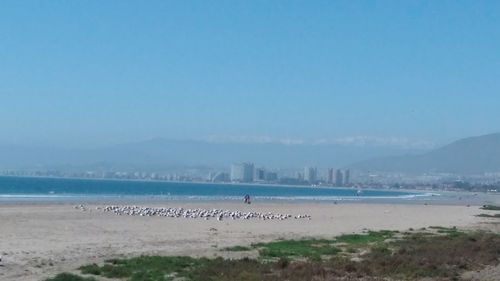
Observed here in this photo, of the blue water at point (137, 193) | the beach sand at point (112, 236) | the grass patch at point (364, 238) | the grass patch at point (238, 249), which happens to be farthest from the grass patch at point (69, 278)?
the blue water at point (137, 193)

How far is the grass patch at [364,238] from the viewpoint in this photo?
28.8 meters

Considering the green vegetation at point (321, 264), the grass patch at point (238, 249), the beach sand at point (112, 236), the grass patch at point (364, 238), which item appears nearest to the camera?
the green vegetation at point (321, 264)

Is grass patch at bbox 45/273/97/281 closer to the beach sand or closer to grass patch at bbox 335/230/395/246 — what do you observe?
the beach sand

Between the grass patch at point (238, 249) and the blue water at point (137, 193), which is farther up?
the blue water at point (137, 193)

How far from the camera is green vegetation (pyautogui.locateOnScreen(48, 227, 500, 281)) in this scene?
18359 mm

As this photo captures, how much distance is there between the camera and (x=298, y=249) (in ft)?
83.0

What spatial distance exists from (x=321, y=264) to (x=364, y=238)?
10.8 metres

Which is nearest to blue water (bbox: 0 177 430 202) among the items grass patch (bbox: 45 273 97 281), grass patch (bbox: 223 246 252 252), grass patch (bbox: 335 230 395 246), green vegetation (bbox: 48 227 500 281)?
grass patch (bbox: 335 230 395 246)

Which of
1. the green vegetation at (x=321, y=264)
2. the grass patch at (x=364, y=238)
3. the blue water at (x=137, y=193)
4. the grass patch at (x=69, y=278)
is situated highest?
the blue water at (x=137, y=193)

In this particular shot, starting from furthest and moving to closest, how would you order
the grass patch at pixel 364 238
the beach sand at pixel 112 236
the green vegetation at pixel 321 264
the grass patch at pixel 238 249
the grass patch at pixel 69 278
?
the grass patch at pixel 364 238 < the grass patch at pixel 238 249 < the beach sand at pixel 112 236 < the green vegetation at pixel 321 264 < the grass patch at pixel 69 278

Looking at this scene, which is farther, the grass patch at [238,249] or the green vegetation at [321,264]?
the grass patch at [238,249]

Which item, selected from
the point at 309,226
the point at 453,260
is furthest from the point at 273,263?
the point at 309,226

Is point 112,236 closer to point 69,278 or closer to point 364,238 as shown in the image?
point 364,238

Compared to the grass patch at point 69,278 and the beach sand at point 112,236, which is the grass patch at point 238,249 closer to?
the beach sand at point 112,236
